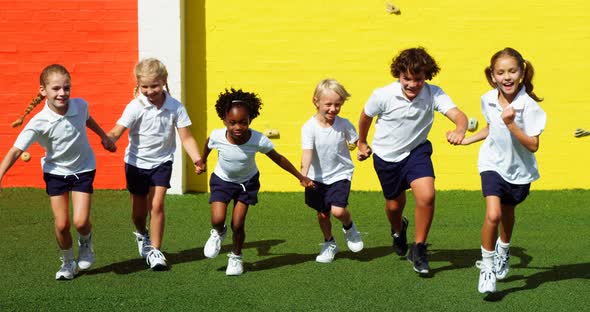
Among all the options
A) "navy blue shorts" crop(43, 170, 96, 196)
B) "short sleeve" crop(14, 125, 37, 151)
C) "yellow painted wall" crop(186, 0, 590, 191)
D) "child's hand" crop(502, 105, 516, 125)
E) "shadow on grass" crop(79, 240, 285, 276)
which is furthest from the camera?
"yellow painted wall" crop(186, 0, 590, 191)

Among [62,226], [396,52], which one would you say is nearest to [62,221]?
[62,226]

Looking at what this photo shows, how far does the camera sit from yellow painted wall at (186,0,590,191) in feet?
33.9

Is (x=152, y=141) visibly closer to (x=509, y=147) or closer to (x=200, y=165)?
(x=200, y=165)

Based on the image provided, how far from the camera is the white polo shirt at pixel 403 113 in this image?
7.27 meters

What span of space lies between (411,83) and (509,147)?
0.88m

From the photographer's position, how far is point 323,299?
6434mm

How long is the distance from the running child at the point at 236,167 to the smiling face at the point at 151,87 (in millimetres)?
476

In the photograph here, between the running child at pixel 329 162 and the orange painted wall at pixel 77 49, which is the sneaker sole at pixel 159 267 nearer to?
the running child at pixel 329 162

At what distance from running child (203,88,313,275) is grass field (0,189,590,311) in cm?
27

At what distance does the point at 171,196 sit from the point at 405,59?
13.5 feet

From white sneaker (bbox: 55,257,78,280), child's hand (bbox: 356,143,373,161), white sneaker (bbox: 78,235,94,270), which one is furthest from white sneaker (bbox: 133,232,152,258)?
child's hand (bbox: 356,143,373,161)

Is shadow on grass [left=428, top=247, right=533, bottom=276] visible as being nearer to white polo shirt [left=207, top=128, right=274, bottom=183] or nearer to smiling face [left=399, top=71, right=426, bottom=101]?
smiling face [left=399, top=71, right=426, bottom=101]

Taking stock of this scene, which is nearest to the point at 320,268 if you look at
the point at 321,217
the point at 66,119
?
the point at 321,217

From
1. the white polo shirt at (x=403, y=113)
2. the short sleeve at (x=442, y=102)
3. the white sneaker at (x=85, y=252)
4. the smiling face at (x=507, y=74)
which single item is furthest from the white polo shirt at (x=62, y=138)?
the smiling face at (x=507, y=74)
